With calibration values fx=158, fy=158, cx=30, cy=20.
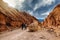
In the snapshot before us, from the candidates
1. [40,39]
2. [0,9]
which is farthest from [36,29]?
[40,39]

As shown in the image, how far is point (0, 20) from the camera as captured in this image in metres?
34.9

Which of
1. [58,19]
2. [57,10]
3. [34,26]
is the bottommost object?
[34,26]

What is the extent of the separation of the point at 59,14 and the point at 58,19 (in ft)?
7.77

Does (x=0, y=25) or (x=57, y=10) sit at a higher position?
(x=57, y=10)

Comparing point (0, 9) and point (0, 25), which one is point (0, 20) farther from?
point (0, 9)

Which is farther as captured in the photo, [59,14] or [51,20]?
[51,20]

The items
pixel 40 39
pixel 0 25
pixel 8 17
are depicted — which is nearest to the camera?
pixel 40 39

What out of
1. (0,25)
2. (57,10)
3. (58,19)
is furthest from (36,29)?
(57,10)

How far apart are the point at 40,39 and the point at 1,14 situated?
2079 cm

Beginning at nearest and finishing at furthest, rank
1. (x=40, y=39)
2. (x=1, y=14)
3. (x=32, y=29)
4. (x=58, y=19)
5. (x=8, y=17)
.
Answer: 1. (x=40, y=39)
2. (x=32, y=29)
3. (x=1, y=14)
4. (x=8, y=17)
5. (x=58, y=19)

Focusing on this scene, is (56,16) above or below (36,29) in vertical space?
above

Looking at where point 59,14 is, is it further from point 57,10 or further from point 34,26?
point 34,26

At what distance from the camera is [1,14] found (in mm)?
38062

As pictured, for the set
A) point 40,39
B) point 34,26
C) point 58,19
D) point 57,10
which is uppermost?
point 57,10
